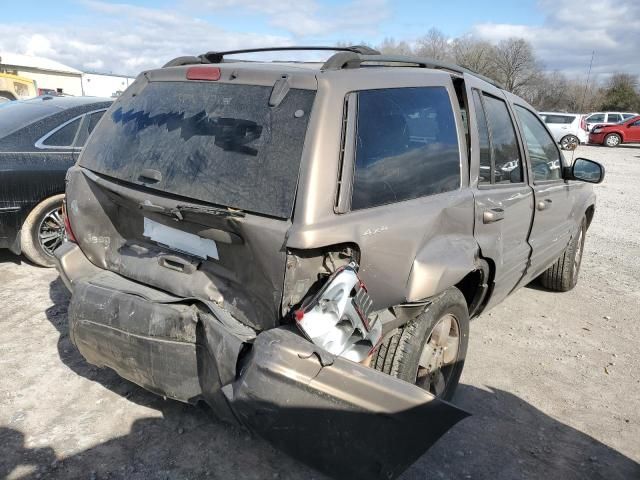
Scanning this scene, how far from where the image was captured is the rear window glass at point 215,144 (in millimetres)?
2193

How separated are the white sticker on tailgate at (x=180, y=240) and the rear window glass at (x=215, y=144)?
0.22 metres

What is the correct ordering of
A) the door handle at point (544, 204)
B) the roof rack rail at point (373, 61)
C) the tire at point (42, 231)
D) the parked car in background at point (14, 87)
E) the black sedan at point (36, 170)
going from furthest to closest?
the parked car in background at point (14, 87) → the tire at point (42, 231) → the black sedan at point (36, 170) → the door handle at point (544, 204) → the roof rack rail at point (373, 61)

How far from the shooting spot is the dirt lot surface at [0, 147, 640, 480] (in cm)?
261

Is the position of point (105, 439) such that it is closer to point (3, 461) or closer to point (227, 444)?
point (3, 461)

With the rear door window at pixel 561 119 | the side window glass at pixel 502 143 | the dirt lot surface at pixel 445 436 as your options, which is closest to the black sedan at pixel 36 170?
the dirt lot surface at pixel 445 436

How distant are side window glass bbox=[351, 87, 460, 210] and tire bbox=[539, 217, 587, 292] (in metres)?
2.82

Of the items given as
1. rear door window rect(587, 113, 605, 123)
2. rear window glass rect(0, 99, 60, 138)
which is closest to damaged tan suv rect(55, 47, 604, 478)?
rear window glass rect(0, 99, 60, 138)

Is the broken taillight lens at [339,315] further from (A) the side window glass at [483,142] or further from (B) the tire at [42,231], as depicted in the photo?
(B) the tire at [42,231]

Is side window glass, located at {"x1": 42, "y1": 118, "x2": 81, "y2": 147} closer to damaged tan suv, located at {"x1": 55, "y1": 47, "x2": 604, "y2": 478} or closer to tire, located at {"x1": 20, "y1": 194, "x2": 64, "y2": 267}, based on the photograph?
tire, located at {"x1": 20, "y1": 194, "x2": 64, "y2": 267}

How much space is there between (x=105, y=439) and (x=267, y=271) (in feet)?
4.71

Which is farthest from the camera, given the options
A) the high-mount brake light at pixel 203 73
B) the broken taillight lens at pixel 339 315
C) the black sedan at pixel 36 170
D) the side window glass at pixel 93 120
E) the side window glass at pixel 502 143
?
the side window glass at pixel 93 120

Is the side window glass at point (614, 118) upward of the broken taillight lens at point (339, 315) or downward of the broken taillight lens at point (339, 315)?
upward

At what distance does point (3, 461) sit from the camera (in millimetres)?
2533

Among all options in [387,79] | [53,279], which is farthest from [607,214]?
[53,279]
